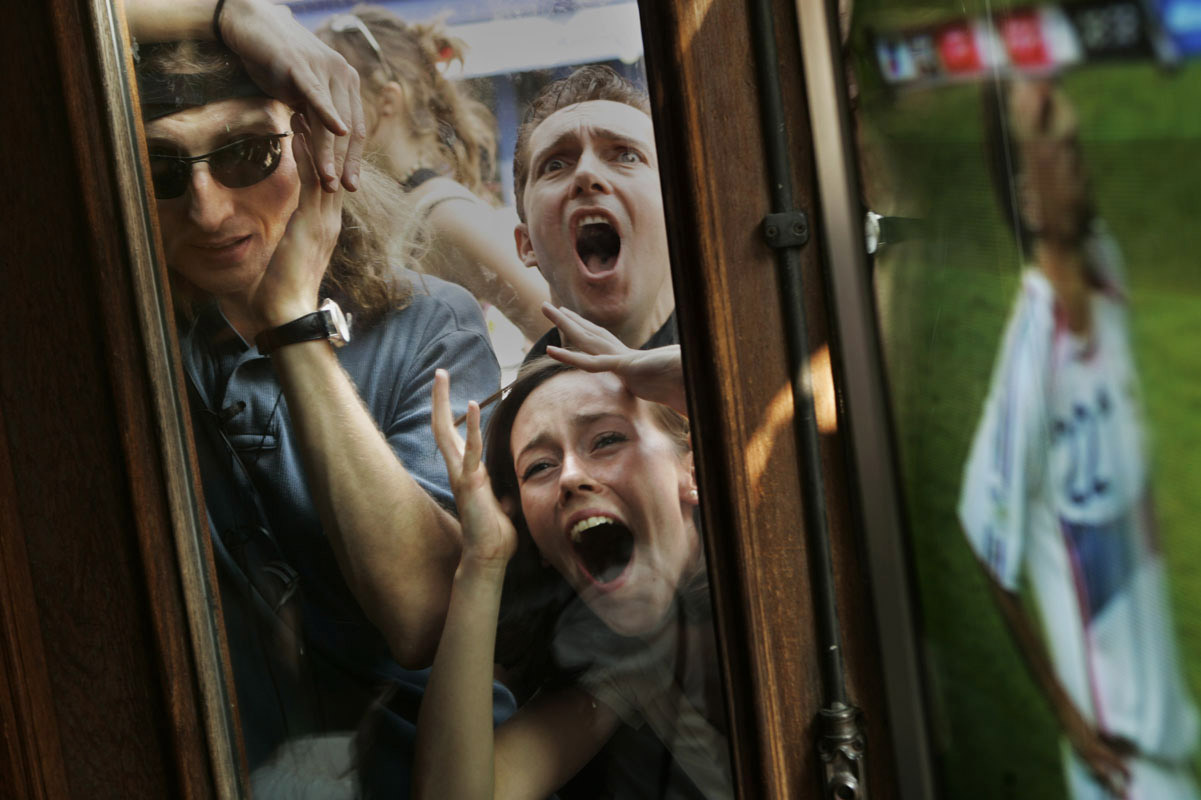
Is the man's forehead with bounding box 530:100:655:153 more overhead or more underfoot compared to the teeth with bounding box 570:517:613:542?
more overhead

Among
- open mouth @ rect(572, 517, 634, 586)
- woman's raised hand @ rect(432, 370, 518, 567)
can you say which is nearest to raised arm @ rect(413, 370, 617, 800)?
woman's raised hand @ rect(432, 370, 518, 567)

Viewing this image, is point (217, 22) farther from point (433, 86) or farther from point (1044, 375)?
point (1044, 375)

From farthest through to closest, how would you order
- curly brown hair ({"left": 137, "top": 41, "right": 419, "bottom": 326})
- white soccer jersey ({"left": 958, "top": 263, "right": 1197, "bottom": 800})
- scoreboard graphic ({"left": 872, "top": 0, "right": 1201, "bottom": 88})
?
1. curly brown hair ({"left": 137, "top": 41, "right": 419, "bottom": 326})
2. white soccer jersey ({"left": 958, "top": 263, "right": 1197, "bottom": 800})
3. scoreboard graphic ({"left": 872, "top": 0, "right": 1201, "bottom": 88})

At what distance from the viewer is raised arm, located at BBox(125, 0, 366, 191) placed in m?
1.56

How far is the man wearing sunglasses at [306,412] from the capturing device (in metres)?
1.55

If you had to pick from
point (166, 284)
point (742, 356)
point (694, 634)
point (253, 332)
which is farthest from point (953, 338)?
point (166, 284)

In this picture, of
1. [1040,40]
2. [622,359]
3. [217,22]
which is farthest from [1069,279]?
[217,22]

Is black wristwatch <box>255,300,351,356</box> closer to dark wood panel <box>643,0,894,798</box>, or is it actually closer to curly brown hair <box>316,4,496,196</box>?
curly brown hair <box>316,4,496,196</box>

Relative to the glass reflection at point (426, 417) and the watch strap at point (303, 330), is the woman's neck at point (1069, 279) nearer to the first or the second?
the glass reflection at point (426, 417)

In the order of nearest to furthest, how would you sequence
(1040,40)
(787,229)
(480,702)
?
(1040,40) < (787,229) < (480,702)

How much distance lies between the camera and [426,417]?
1.55m

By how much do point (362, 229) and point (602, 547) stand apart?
0.62 m

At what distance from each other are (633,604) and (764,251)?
0.56 meters

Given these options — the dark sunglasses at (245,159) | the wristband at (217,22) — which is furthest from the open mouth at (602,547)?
the wristband at (217,22)
